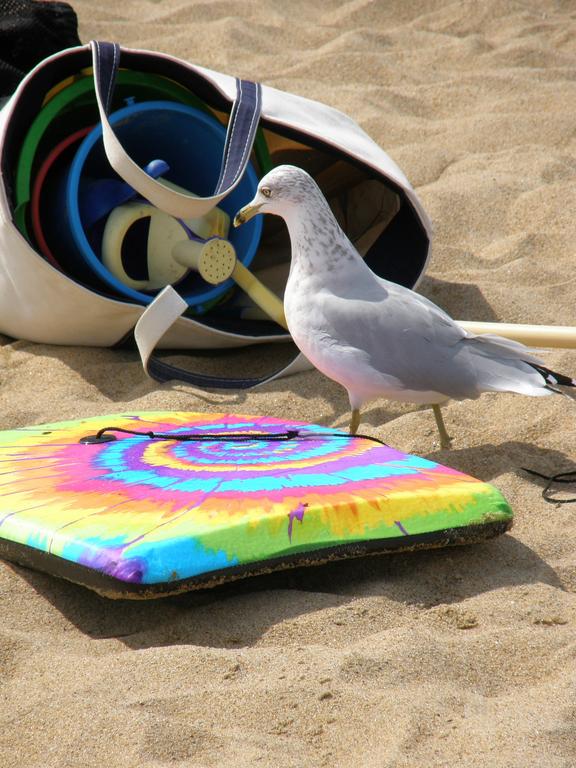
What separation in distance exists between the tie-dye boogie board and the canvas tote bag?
0.66 metres

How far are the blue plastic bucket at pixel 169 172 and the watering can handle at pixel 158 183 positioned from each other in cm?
21

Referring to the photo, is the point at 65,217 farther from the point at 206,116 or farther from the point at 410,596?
the point at 410,596

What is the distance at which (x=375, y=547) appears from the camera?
6.19 ft

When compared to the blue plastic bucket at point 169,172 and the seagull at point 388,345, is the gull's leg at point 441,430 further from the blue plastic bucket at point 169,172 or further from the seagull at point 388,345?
the blue plastic bucket at point 169,172

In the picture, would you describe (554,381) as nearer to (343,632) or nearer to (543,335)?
(543,335)

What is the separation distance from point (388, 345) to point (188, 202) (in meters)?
0.66

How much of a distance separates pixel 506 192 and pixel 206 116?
3.95 ft

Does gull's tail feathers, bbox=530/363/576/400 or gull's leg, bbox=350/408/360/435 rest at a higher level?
gull's tail feathers, bbox=530/363/576/400

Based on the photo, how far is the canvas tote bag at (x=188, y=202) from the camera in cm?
286

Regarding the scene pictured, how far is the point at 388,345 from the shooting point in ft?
8.10

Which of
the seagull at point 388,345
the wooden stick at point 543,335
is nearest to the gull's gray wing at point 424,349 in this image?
the seagull at point 388,345

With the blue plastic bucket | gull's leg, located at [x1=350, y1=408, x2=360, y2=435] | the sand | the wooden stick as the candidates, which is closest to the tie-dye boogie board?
the sand

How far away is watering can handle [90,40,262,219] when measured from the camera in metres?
2.70

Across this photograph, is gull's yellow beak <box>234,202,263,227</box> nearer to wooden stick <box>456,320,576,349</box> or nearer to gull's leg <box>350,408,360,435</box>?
gull's leg <box>350,408,360,435</box>
